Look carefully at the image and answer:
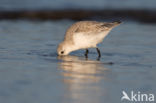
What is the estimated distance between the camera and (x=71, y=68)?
8680mm

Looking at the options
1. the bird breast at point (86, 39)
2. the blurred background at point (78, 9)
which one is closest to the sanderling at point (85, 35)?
the bird breast at point (86, 39)

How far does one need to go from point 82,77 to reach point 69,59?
1.91m

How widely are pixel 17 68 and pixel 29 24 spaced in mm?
6586

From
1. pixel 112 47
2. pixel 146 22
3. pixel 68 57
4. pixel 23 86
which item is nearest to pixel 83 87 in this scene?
pixel 23 86

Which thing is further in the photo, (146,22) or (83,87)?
(146,22)

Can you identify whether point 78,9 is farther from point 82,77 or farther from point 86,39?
point 82,77

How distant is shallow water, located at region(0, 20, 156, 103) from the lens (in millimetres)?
6723

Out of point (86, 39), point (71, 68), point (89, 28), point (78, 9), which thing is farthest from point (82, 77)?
point (78, 9)

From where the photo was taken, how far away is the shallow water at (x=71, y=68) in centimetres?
672

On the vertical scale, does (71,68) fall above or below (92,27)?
below

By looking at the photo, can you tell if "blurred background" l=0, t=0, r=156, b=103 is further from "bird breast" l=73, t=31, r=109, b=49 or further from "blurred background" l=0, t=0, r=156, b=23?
"bird breast" l=73, t=31, r=109, b=49

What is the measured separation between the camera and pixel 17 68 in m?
8.46

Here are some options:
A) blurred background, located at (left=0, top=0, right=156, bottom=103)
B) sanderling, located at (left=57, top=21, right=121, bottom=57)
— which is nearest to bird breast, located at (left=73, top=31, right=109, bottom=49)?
sanderling, located at (left=57, top=21, right=121, bottom=57)

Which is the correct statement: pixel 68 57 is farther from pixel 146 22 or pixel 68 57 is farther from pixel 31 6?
pixel 31 6
